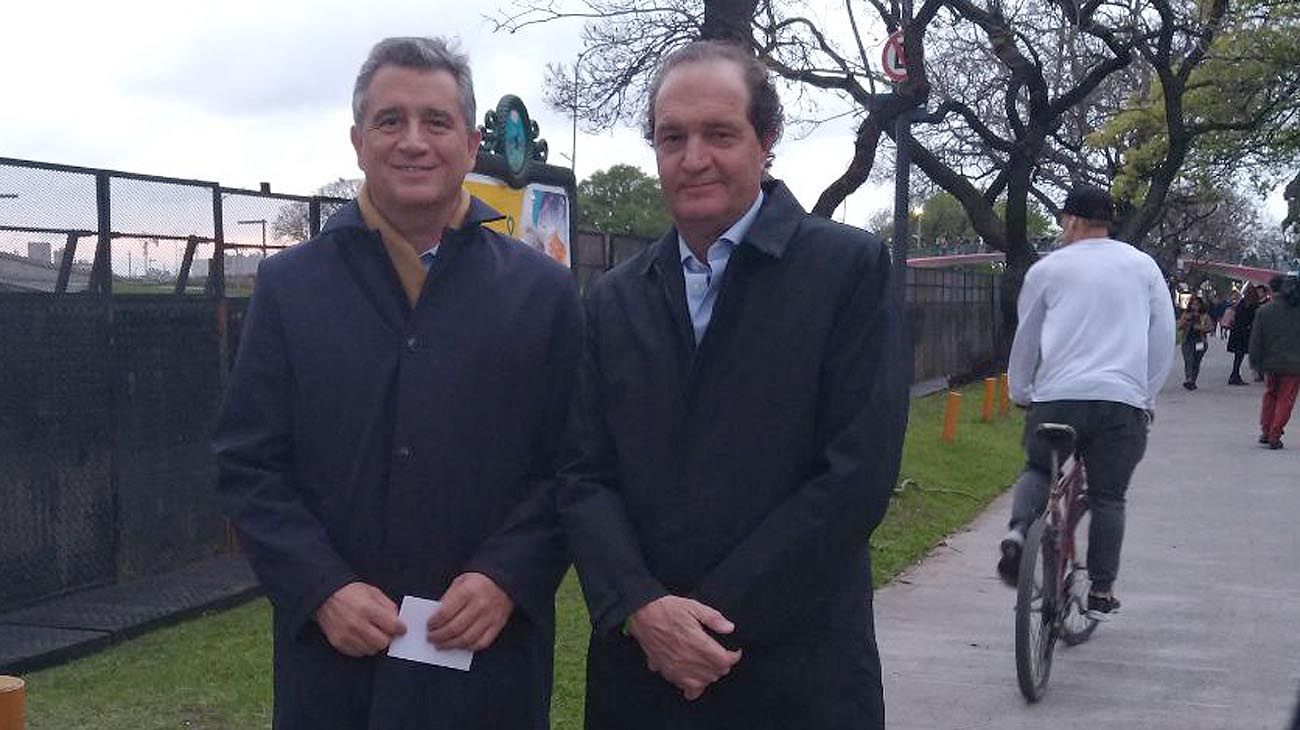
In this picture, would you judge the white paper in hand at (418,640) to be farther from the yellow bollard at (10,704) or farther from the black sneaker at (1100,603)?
the black sneaker at (1100,603)

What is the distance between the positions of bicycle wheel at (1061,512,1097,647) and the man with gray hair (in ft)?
13.0

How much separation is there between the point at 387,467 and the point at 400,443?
6 centimetres

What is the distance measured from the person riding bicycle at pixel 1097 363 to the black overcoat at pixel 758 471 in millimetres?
3517

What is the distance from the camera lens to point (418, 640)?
9.83 ft

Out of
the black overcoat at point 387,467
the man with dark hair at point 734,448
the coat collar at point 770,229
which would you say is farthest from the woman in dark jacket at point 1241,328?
the black overcoat at point 387,467

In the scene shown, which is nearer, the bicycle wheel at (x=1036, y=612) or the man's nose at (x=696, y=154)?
the man's nose at (x=696, y=154)

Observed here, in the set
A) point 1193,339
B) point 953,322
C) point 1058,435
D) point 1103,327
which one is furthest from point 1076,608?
point 953,322

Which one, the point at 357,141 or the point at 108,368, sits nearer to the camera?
the point at 357,141

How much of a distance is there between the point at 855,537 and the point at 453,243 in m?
0.97

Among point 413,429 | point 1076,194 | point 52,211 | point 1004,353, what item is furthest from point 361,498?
point 1004,353

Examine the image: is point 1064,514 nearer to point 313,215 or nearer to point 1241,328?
point 313,215

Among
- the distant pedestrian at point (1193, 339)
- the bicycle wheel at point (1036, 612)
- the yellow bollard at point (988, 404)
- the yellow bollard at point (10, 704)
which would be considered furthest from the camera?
the distant pedestrian at point (1193, 339)

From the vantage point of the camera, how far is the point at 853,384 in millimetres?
2875

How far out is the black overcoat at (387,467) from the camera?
3.01 meters
